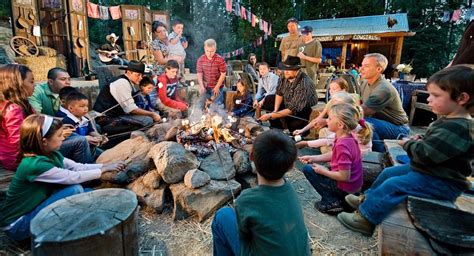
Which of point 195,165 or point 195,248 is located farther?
point 195,165

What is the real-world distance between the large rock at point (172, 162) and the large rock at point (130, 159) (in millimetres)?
209

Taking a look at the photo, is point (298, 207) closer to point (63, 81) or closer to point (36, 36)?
point (63, 81)


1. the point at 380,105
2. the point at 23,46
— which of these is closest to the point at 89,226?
the point at 380,105

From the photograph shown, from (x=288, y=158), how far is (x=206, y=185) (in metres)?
1.66

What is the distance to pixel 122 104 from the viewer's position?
15.2ft

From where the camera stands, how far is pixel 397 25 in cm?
1443

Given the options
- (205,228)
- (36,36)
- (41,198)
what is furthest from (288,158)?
(36,36)

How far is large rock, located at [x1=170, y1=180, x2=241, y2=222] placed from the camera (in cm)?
288

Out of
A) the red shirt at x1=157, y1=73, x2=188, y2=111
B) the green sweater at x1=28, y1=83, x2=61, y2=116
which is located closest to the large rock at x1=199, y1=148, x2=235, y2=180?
the green sweater at x1=28, y1=83, x2=61, y2=116

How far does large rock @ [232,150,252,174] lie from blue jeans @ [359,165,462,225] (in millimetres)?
1543

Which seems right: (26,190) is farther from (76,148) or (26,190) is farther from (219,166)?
(219,166)

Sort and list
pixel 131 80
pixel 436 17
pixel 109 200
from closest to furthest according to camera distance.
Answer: pixel 109 200, pixel 131 80, pixel 436 17

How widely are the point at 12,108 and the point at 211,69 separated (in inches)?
163

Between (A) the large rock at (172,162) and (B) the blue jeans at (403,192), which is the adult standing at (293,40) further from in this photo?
(B) the blue jeans at (403,192)
